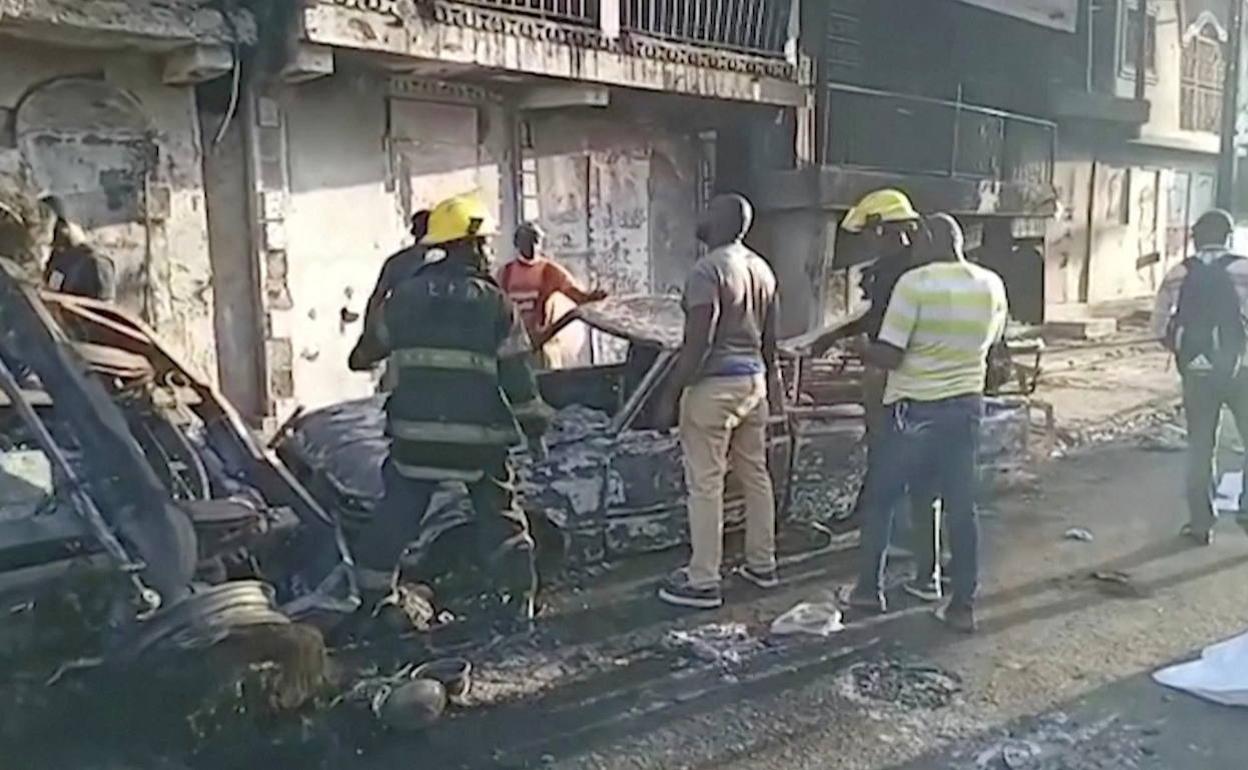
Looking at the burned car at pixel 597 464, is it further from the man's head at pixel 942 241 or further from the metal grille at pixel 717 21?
the metal grille at pixel 717 21

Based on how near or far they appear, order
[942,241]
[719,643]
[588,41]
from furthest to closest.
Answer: [588,41] → [942,241] → [719,643]

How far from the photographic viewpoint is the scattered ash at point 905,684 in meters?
4.75

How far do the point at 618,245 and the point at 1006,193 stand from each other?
6.52 m

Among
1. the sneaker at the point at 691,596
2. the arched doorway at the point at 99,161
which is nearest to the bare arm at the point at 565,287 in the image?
the sneaker at the point at 691,596

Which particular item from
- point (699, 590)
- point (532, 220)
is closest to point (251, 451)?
point (699, 590)

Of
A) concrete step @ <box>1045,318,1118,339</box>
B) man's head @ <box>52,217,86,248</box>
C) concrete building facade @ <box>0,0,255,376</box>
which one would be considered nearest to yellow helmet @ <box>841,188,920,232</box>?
man's head @ <box>52,217,86,248</box>

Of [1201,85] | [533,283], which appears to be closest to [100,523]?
[533,283]

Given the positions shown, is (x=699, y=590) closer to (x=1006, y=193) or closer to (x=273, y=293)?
(x=273, y=293)

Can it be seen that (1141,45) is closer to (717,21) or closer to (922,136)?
(922,136)

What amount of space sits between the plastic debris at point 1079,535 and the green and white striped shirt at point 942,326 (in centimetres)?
207

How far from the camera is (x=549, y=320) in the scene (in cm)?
830

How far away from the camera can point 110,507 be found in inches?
157

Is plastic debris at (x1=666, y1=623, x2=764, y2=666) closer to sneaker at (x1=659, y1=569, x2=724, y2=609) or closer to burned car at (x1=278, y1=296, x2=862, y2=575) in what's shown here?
sneaker at (x1=659, y1=569, x2=724, y2=609)

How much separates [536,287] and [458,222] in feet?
11.1
